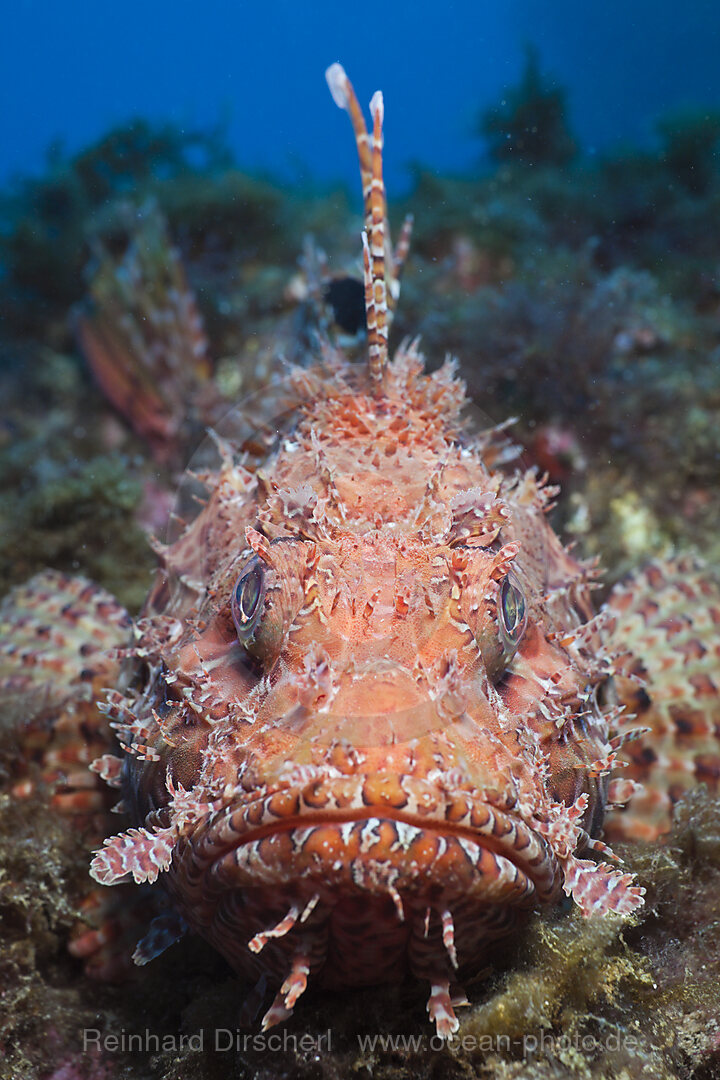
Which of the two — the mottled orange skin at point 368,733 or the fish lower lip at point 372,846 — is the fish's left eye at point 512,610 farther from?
the fish lower lip at point 372,846

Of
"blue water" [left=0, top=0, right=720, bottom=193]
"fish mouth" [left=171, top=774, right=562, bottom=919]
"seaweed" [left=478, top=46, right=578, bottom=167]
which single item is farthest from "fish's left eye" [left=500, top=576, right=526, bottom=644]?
"seaweed" [left=478, top=46, right=578, bottom=167]

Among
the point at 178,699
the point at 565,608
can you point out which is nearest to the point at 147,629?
the point at 178,699

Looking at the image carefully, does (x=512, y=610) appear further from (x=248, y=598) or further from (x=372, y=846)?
(x=372, y=846)

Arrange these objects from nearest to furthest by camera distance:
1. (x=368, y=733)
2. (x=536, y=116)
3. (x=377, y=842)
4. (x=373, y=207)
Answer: (x=377, y=842) < (x=368, y=733) < (x=373, y=207) < (x=536, y=116)

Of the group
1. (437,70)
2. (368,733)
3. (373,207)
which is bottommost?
(368,733)

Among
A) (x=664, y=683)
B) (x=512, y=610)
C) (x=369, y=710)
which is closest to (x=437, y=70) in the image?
(x=664, y=683)

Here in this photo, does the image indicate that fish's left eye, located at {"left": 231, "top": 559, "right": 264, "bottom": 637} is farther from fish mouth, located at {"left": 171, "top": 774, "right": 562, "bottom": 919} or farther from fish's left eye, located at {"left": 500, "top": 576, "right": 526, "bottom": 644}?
fish's left eye, located at {"left": 500, "top": 576, "right": 526, "bottom": 644}

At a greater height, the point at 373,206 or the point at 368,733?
the point at 373,206
